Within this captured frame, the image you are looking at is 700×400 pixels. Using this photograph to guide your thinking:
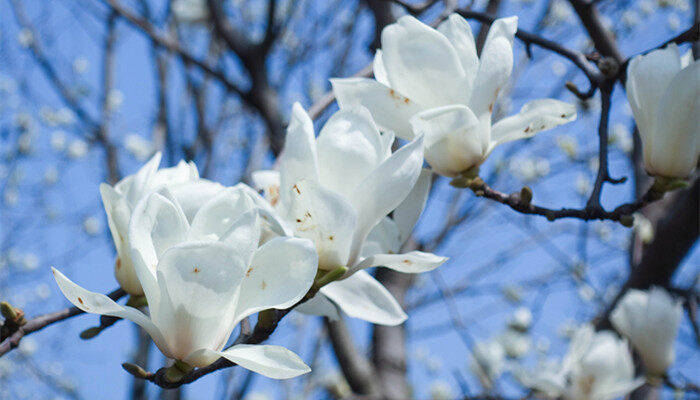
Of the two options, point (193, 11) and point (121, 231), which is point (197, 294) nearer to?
point (121, 231)

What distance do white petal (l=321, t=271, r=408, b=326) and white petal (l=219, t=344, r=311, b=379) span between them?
0.13 m

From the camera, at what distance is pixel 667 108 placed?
0.65m

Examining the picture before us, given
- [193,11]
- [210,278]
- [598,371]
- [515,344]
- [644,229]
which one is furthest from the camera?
[515,344]

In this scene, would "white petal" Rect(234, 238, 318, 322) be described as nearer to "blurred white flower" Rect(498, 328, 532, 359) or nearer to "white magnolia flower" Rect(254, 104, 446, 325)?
"white magnolia flower" Rect(254, 104, 446, 325)

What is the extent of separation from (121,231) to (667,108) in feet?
1.66

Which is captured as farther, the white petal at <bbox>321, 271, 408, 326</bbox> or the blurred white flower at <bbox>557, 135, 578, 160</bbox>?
the blurred white flower at <bbox>557, 135, 578, 160</bbox>

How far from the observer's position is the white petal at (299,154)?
538 millimetres

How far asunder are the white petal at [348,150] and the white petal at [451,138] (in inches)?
1.8

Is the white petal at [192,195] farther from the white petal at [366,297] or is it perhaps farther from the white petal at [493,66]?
the white petal at [493,66]

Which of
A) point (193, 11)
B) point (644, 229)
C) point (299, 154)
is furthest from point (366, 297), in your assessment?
point (193, 11)


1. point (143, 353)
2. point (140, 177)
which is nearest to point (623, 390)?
point (140, 177)

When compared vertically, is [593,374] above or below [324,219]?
below

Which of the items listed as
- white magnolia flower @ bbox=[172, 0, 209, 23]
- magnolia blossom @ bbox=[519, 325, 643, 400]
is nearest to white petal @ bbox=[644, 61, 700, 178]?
magnolia blossom @ bbox=[519, 325, 643, 400]

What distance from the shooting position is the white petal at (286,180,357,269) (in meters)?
0.52
